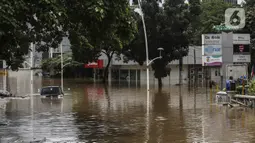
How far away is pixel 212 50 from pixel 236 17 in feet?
50.7

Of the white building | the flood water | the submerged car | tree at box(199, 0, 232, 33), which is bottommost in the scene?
the flood water

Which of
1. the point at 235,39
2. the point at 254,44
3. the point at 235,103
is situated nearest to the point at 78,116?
the point at 235,103

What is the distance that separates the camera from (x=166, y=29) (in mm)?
48625

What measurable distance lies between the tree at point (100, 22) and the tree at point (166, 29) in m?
33.2

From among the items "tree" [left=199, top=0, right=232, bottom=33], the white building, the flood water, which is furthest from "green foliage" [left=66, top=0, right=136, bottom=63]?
"tree" [left=199, top=0, right=232, bottom=33]

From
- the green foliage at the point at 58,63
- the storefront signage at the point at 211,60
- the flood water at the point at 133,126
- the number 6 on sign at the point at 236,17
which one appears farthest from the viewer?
the green foliage at the point at 58,63

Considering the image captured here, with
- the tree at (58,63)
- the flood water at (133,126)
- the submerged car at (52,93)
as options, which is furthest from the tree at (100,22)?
the tree at (58,63)

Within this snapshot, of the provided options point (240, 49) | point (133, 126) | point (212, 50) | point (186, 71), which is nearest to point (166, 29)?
point (240, 49)

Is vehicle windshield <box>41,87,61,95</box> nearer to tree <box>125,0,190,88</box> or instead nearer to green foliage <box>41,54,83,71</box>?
tree <box>125,0,190,88</box>

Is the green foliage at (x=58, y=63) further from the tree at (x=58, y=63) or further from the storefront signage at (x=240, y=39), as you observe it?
the storefront signage at (x=240, y=39)

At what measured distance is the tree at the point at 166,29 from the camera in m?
48.9

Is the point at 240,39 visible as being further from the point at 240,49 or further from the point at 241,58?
→ the point at 241,58

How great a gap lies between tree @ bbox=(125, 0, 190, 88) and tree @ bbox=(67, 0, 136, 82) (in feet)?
109

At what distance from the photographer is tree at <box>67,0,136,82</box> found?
42.3 ft
